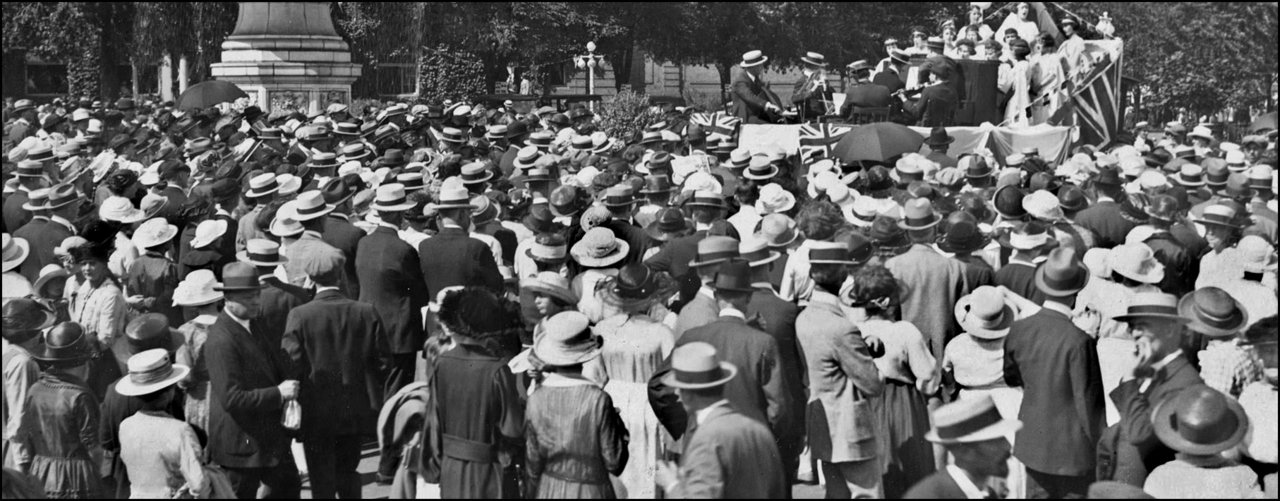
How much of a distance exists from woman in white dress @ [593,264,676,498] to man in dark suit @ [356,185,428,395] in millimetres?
2015

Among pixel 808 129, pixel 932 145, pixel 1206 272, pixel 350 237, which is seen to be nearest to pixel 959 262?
pixel 1206 272

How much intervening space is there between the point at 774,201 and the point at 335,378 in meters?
3.68

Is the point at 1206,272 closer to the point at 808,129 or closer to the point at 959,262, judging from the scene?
the point at 959,262

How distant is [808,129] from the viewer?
1753cm

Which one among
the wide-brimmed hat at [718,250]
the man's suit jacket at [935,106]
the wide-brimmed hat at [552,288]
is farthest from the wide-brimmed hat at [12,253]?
the man's suit jacket at [935,106]

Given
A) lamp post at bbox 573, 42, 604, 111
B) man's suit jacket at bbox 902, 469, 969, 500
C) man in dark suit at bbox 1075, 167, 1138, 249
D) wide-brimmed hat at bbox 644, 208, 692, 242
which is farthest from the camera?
lamp post at bbox 573, 42, 604, 111

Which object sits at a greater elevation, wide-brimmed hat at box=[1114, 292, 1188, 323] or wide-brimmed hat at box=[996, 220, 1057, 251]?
wide-brimmed hat at box=[1114, 292, 1188, 323]

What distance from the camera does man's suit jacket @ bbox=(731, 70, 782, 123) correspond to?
17.8 m

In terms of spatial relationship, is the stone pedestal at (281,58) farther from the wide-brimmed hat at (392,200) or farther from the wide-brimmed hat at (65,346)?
the wide-brimmed hat at (65,346)

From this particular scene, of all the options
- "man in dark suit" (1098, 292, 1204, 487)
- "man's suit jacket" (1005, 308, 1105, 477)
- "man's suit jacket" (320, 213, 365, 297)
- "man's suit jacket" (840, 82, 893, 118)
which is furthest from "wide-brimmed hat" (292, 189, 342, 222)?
"man's suit jacket" (840, 82, 893, 118)

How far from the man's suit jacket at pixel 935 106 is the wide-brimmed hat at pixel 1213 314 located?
11659mm

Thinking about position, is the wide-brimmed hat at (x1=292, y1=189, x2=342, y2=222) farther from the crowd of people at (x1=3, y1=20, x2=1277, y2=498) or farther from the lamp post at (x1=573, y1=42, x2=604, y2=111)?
the lamp post at (x1=573, y1=42, x2=604, y2=111)

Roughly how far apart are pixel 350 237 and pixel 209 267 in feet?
3.29

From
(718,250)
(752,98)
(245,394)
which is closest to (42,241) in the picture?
(245,394)
